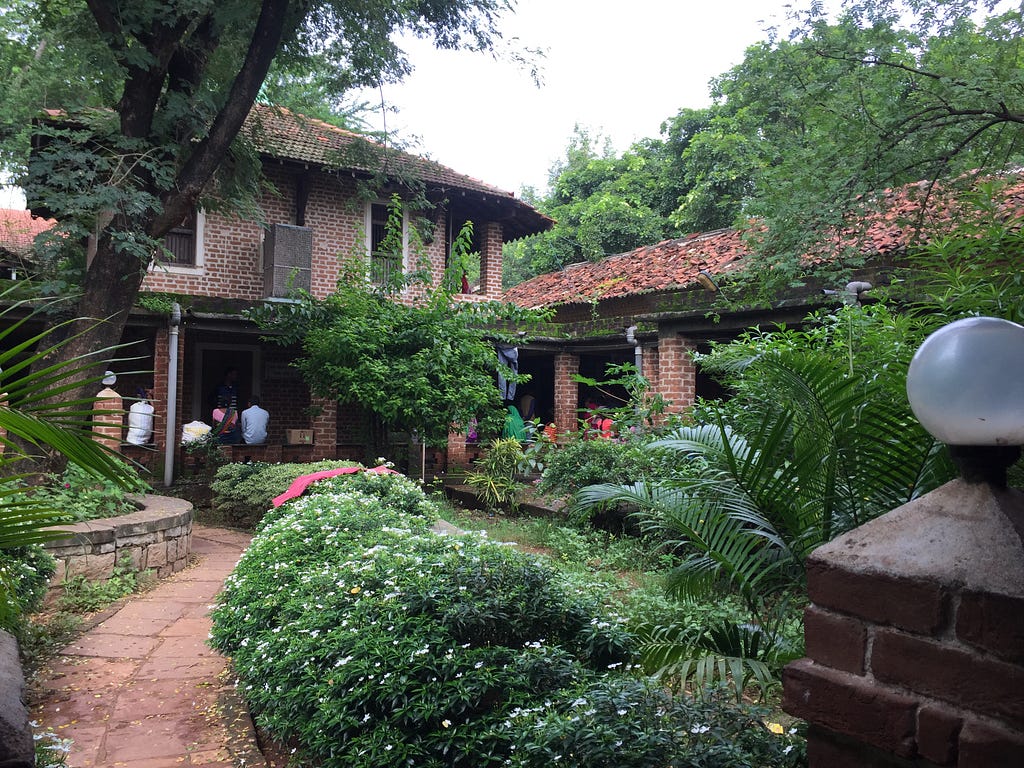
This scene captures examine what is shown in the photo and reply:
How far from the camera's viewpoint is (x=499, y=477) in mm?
10398

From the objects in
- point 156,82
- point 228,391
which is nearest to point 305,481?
point 156,82

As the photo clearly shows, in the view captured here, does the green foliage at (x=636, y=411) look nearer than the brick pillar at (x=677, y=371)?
Yes

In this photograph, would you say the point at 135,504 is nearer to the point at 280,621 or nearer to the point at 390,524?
the point at 390,524

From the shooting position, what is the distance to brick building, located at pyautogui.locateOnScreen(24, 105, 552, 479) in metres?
11.3

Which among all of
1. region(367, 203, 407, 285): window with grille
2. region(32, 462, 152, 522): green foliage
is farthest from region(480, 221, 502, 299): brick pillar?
region(32, 462, 152, 522): green foliage

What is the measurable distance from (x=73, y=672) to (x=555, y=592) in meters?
3.01

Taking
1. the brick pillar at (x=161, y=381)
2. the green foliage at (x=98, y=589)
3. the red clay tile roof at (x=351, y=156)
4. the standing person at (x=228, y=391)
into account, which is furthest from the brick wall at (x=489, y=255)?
the green foliage at (x=98, y=589)

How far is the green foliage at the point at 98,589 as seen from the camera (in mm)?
5348

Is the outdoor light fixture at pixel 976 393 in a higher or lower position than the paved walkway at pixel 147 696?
higher

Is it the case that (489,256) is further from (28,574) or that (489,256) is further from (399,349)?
(28,574)

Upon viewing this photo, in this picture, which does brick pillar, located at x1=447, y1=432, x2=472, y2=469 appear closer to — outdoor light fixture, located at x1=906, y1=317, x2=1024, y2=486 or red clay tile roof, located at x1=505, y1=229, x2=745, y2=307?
red clay tile roof, located at x1=505, y1=229, x2=745, y2=307

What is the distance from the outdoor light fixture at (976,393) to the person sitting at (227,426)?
38.5 feet

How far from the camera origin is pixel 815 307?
8422mm

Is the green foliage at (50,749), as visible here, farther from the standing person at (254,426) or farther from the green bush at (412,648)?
the standing person at (254,426)
